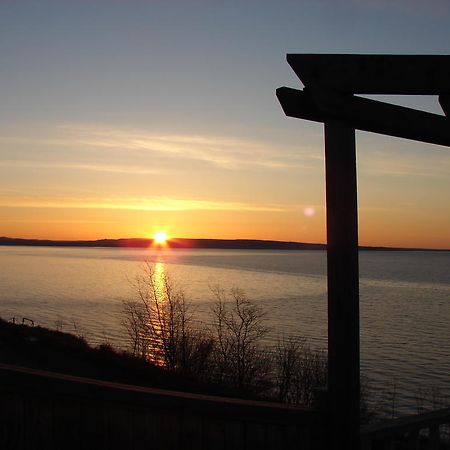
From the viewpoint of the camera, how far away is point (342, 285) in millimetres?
3121

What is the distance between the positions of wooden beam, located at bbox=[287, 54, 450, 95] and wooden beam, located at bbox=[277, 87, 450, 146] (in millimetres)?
75

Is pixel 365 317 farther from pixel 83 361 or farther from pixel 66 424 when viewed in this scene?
pixel 66 424

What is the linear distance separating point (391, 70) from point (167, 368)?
22.4m

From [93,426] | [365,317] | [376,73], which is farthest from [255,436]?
[365,317]

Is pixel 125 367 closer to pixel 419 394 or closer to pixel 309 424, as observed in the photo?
pixel 419 394

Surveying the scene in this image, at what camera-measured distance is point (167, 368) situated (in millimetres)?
24297

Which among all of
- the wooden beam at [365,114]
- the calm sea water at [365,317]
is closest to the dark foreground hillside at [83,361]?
the calm sea water at [365,317]

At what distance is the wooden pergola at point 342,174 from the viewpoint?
10.2 feet

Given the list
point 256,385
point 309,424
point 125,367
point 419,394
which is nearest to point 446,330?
point 419,394

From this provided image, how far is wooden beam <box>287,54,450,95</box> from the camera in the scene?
313cm

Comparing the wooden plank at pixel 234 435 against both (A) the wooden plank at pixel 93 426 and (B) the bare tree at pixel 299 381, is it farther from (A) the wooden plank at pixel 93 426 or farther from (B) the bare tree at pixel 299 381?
(B) the bare tree at pixel 299 381

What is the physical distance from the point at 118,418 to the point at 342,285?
137 centimetres

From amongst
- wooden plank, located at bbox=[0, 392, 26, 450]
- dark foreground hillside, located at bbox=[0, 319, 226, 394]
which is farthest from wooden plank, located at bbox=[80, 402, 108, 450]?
dark foreground hillside, located at bbox=[0, 319, 226, 394]

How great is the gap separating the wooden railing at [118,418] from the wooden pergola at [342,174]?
40 centimetres
